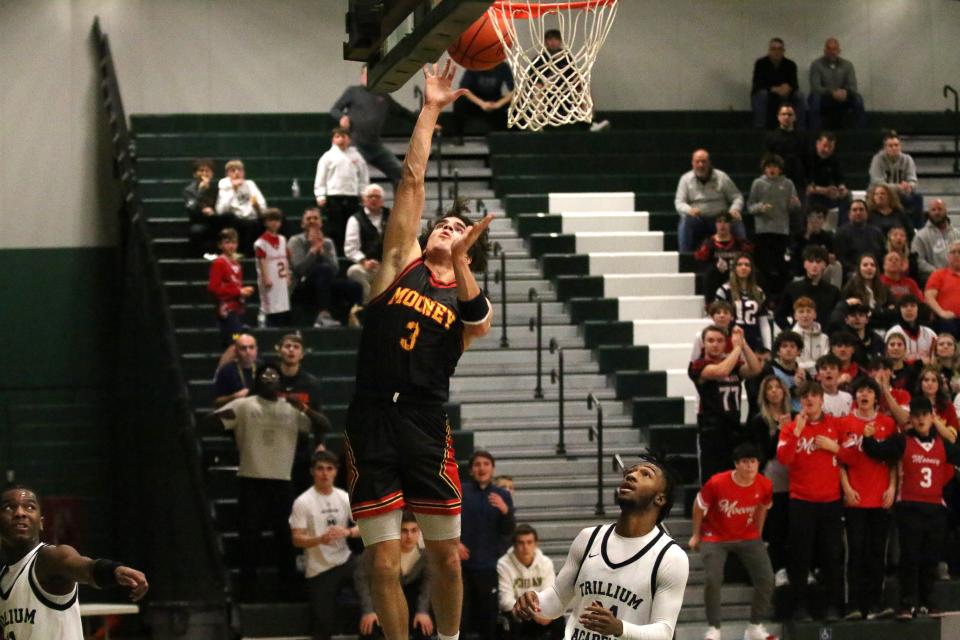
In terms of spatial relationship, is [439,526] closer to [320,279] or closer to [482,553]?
[482,553]

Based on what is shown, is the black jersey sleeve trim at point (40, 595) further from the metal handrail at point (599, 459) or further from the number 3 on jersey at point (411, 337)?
the metal handrail at point (599, 459)

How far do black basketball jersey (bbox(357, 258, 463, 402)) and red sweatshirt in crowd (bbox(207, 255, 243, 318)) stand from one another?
7.49m

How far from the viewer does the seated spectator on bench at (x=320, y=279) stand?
14734 mm

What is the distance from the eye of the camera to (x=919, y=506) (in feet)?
42.4

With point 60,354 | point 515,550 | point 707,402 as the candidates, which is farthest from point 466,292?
point 60,354

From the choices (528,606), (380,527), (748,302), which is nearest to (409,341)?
(380,527)

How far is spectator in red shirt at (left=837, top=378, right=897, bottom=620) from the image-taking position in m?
12.8

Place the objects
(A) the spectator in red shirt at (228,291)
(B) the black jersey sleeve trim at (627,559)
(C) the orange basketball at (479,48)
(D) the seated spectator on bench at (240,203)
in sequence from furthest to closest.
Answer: (D) the seated spectator on bench at (240,203), (A) the spectator in red shirt at (228,291), (C) the orange basketball at (479,48), (B) the black jersey sleeve trim at (627,559)

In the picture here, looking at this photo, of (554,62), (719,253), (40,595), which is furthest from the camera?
(719,253)

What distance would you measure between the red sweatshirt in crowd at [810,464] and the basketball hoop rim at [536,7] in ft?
13.6

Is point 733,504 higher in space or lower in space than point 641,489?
lower

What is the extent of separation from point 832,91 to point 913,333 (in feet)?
19.5

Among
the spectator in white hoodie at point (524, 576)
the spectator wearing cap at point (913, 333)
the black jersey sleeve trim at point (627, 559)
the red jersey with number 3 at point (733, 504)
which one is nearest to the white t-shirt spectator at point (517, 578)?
the spectator in white hoodie at point (524, 576)

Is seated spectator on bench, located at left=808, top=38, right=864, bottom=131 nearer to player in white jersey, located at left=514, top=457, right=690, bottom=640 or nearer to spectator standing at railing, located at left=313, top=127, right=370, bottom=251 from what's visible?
spectator standing at railing, located at left=313, top=127, right=370, bottom=251
